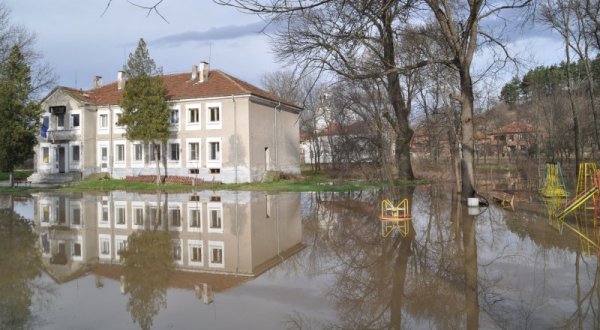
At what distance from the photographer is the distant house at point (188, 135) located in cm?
3391

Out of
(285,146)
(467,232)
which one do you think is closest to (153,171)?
(285,146)

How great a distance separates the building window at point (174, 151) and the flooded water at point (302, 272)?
817 inches

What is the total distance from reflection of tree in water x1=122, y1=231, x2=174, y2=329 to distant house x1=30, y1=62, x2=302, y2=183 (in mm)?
22186

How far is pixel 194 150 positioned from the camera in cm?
3562

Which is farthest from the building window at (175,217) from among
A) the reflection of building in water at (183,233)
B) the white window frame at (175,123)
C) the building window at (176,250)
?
the white window frame at (175,123)

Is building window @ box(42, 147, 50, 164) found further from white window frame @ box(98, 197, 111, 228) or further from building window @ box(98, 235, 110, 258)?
building window @ box(98, 235, 110, 258)

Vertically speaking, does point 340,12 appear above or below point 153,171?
above

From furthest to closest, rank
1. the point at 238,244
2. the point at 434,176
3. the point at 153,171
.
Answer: the point at 434,176 < the point at 153,171 < the point at 238,244

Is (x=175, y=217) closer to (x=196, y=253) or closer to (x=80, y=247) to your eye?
(x=80, y=247)

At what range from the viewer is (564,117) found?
43.5 metres

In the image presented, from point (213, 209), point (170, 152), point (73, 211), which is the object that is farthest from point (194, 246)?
point (170, 152)

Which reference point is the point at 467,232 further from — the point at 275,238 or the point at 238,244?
the point at 238,244

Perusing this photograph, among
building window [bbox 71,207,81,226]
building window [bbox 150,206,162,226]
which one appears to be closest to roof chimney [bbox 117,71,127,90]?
building window [bbox 71,207,81,226]

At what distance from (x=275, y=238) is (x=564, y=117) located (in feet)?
135
